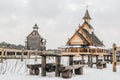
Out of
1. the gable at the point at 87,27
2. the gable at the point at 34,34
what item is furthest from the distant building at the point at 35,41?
the gable at the point at 87,27

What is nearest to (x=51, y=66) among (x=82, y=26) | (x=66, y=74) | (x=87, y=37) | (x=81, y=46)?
(x=66, y=74)

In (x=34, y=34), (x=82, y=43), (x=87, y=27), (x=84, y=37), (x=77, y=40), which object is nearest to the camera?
(x=82, y=43)

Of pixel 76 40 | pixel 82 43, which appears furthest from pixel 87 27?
pixel 82 43

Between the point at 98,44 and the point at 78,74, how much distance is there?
3722 cm

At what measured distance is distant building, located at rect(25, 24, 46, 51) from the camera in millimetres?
56875

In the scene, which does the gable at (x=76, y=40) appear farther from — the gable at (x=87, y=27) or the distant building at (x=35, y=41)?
the distant building at (x=35, y=41)

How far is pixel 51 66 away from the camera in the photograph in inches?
584

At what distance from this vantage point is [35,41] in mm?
57125

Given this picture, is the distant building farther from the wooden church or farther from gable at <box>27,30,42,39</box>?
the wooden church

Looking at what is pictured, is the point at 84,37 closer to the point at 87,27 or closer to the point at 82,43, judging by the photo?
the point at 82,43

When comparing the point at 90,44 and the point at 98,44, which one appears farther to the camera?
the point at 98,44

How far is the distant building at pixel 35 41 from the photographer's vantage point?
187ft

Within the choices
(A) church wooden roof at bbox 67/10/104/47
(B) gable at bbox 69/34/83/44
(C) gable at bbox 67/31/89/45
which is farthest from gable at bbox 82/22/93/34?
(B) gable at bbox 69/34/83/44

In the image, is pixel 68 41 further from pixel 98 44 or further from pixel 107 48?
pixel 107 48
